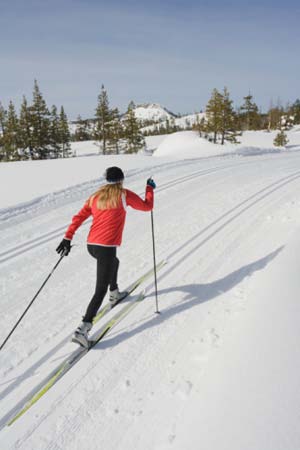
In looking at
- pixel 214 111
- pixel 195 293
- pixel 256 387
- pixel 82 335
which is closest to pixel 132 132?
pixel 214 111

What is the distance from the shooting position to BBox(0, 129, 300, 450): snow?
2.65m

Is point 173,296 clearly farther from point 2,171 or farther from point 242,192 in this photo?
point 2,171

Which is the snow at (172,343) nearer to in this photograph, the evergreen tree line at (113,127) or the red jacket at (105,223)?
the red jacket at (105,223)

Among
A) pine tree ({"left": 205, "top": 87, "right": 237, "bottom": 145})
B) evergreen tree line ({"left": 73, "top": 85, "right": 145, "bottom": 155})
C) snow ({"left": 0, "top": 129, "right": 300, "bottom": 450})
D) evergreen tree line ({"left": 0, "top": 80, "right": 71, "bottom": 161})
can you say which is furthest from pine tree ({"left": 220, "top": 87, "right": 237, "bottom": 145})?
snow ({"left": 0, "top": 129, "right": 300, "bottom": 450})

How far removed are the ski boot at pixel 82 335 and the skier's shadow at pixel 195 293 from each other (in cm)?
16

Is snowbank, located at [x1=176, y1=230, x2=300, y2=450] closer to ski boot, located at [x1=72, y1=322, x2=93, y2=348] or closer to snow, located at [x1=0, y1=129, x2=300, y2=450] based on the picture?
snow, located at [x1=0, y1=129, x2=300, y2=450]

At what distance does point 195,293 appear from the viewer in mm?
4949

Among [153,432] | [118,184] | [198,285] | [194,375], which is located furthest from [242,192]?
[153,432]

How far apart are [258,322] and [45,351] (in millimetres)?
2596

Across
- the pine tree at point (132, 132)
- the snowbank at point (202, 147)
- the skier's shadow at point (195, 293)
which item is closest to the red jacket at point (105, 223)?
the skier's shadow at point (195, 293)

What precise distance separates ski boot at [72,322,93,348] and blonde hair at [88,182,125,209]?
150 cm

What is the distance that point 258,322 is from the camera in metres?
3.70

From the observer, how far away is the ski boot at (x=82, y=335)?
152 inches

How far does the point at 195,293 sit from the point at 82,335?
1897 millimetres
